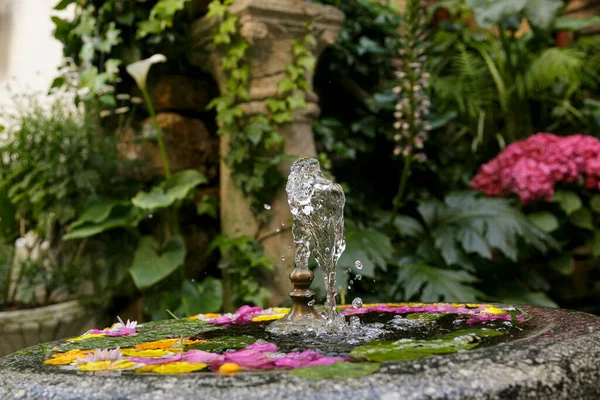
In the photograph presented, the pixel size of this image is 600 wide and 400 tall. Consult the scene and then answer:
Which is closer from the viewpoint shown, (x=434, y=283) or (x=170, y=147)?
(x=434, y=283)

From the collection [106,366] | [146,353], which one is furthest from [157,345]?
[106,366]

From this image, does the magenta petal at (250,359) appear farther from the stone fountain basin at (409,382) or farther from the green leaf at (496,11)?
the green leaf at (496,11)

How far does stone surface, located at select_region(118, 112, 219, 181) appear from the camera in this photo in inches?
123

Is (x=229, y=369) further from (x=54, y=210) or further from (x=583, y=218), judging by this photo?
(x=583, y=218)

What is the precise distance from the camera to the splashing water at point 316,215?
116cm

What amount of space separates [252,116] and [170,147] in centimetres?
49

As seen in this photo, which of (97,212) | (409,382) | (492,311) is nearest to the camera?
(409,382)

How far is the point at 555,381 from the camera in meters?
0.67

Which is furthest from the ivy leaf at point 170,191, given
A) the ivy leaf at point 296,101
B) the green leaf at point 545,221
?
the green leaf at point 545,221

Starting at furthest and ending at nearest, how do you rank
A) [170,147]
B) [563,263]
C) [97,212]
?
[563,263]
[170,147]
[97,212]

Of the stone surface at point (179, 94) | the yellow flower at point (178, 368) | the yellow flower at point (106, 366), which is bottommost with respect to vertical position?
the yellow flower at point (106, 366)

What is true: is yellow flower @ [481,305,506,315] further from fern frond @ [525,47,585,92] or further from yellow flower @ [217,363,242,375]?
fern frond @ [525,47,585,92]

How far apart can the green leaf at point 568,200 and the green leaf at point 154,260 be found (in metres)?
1.86

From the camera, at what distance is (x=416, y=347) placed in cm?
78
